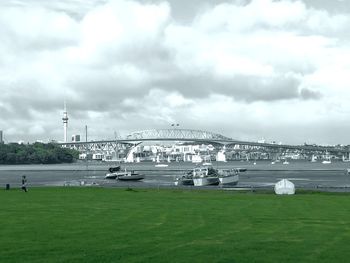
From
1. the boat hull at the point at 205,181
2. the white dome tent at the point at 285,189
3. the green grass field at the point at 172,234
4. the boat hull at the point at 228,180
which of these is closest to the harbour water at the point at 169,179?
the boat hull at the point at 228,180

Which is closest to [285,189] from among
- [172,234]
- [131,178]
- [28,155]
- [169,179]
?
[172,234]

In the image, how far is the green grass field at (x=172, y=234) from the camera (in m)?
13.4

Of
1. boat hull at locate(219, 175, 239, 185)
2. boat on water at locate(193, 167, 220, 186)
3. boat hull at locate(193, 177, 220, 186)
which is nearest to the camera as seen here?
boat hull at locate(193, 177, 220, 186)

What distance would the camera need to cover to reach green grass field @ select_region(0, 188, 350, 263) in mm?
13398

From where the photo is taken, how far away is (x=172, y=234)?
16.8 metres

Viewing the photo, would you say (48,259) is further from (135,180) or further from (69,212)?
(135,180)

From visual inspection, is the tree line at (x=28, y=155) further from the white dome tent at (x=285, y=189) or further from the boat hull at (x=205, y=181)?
the white dome tent at (x=285, y=189)

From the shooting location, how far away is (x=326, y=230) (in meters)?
18.1

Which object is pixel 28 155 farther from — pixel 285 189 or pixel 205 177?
pixel 285 189

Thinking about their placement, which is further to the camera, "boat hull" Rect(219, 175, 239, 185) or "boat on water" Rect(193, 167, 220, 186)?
"boat hull" Rect(219, 175, 239, 185)

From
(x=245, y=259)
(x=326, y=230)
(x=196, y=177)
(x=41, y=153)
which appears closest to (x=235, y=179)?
(x=196, y=177)

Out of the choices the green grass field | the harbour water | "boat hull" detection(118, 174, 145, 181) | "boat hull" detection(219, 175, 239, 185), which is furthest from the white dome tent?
"boat hull" detection(118, 174, 145, 181)

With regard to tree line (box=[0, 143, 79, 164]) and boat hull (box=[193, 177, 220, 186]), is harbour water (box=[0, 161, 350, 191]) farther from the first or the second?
tree line (box=[0, 143, 79, 164])

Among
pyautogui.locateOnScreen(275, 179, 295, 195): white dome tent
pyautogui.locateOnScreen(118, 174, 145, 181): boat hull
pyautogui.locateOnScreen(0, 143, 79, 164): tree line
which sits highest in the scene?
pyautogui.locateOnScreen(0, 143, 79, 164): tree line
